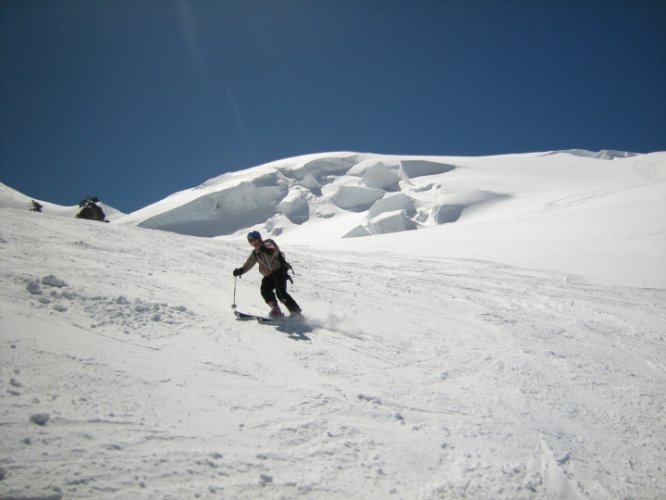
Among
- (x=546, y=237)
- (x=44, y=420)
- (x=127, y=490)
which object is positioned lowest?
(x=127, y=490)

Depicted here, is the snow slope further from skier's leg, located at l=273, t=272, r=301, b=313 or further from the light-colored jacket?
the light-colored jacket

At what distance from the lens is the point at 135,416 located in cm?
315

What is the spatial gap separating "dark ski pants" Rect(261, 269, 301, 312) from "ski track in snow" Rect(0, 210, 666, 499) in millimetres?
437

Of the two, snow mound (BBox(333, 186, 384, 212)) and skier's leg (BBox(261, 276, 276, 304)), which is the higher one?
snow mound (BBox(333, 186, 384, 212))

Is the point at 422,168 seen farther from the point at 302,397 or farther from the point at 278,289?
the point at 302,397

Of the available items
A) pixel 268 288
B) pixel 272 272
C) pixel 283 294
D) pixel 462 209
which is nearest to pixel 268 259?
pixel 272 272

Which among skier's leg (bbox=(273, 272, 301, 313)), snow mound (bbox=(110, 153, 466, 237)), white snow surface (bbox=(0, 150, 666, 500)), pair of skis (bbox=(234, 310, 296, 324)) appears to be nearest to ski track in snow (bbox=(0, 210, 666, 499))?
white snow surface (bbox=(0, 150, 666, 500))

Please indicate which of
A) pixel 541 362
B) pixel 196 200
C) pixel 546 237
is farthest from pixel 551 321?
pixel 196 200

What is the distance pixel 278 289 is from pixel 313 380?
7.65 feet

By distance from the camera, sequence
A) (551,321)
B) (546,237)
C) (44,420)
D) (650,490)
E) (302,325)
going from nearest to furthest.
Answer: (44,420) < (650,490) < (302,325) < (551,321) < (546,237)

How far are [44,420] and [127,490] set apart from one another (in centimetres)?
92

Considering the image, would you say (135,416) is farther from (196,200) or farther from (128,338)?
(196,200)

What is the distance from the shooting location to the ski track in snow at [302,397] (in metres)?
2.78

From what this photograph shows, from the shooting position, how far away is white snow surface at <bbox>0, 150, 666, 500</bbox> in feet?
9.25
